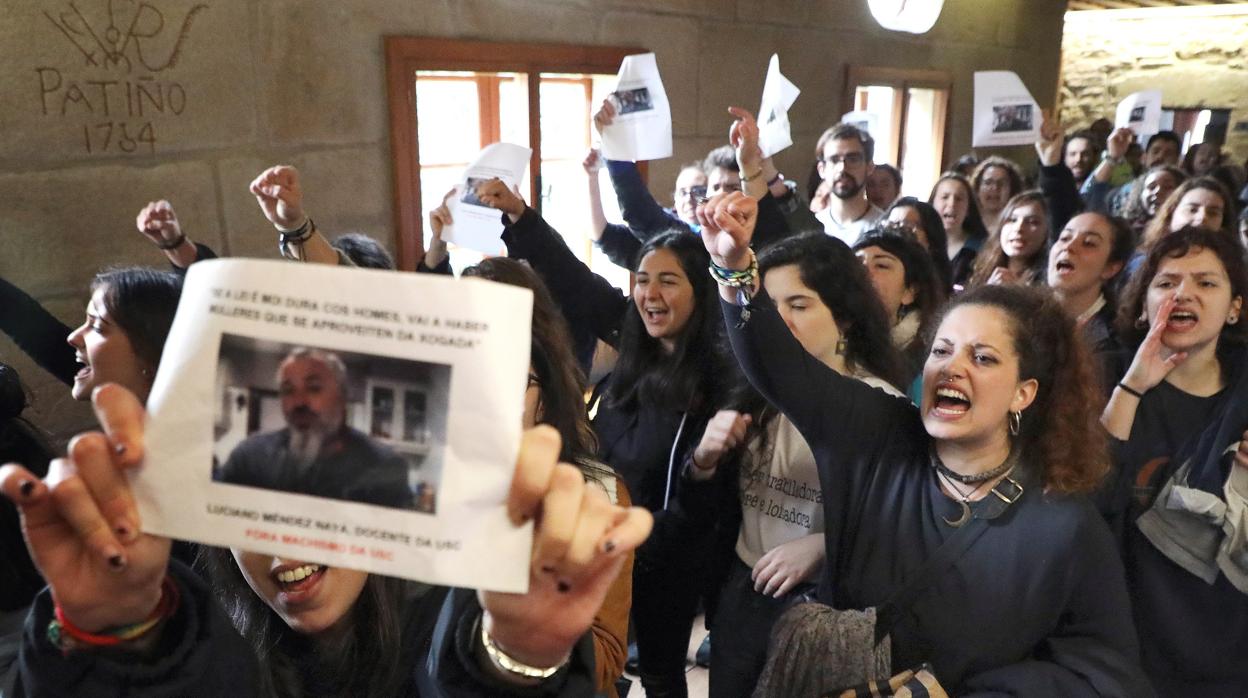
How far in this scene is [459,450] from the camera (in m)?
0.65

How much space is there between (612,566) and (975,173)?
15.9ft

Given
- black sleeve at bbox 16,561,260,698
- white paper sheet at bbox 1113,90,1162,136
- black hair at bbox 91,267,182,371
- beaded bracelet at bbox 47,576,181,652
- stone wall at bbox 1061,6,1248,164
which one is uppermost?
stone wall at bbox 1061,6,1248,164

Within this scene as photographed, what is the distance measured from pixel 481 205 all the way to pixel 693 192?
5.02 ft

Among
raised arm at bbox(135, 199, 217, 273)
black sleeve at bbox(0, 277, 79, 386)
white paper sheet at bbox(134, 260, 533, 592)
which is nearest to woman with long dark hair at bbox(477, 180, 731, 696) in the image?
raised arm at bbox(135, 199, 217, 273)

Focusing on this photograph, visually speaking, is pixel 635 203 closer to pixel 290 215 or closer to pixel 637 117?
pixel 637 117

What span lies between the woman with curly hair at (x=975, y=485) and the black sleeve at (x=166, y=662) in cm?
101

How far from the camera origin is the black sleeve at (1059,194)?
3982 mm

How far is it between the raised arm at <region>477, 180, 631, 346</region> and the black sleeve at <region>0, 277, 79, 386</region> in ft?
4.36

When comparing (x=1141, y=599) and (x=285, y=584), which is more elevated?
(x=285, y=584)

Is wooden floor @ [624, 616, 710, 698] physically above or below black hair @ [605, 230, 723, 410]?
below

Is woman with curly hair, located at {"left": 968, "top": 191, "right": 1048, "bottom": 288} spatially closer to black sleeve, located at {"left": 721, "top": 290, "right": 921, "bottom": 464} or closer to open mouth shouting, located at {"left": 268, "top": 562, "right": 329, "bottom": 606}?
black sleeve, located at {"left": 721, "top": 290, "right": 921, "bottom": 464}

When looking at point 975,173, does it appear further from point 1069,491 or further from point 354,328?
point 354,328

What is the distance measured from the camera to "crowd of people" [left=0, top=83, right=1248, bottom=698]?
0.74 m

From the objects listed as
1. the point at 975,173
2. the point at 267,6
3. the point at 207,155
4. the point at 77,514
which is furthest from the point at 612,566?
the point at 975,173
